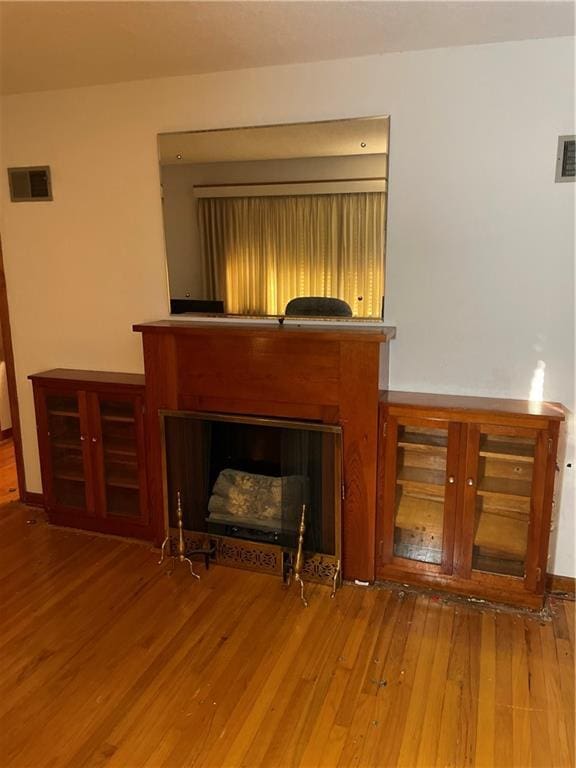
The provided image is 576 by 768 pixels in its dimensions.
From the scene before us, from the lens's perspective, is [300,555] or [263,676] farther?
[300,555]

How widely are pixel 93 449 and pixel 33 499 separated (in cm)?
81

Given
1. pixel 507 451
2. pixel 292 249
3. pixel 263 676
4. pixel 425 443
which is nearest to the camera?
pixel 263 676

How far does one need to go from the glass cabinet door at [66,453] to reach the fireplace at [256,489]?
65 cm

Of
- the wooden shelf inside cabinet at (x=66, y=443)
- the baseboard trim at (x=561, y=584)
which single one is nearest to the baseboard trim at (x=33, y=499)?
the wooden shelf inside cabinet at (x=66, y=443)

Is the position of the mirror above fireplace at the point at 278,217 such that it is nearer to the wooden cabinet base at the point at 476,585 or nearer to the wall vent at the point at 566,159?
the wall vent at the point at 566,159

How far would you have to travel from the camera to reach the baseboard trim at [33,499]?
351cm

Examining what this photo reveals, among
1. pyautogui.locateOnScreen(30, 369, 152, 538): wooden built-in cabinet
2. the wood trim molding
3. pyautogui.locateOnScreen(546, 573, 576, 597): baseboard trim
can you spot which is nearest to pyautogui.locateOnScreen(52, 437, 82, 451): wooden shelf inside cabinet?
pyautogui.locateOnScreen(30, 369, 152, 538): wooden built-in cabinet

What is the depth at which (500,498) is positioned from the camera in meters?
2.45

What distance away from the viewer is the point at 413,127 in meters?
2.46

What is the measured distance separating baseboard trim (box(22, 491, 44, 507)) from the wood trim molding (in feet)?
0.07

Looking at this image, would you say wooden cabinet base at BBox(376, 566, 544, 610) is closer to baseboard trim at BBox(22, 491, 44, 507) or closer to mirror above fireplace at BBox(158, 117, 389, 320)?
mirror above fireplace at BBox(158, 117, 389, 320)

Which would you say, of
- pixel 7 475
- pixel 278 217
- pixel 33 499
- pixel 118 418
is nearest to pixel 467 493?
pixel 278 217

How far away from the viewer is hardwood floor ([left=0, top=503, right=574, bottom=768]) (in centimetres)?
178

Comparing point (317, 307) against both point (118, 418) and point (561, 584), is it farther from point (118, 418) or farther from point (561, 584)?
point (561, 584)
